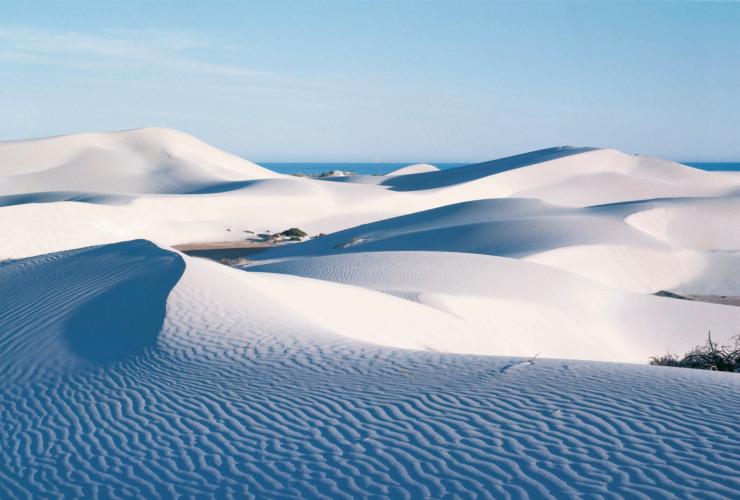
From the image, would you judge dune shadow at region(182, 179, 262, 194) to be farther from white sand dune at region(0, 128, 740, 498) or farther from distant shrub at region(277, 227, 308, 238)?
white sand dune at region(0, 128, 740, 498)

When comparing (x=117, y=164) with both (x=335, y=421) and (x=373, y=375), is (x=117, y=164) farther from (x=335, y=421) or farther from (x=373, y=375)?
(x=335, y=421)

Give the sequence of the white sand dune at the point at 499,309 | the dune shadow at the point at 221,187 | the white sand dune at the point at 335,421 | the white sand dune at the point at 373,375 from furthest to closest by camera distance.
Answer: the dune shadow at the point at 221,187 → the white sand dune at the point at 499,309 → the white sand dune at the point at 373,375 → the white sand dune at the point at 335,421

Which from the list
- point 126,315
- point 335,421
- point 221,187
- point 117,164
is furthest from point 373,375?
point 117,164

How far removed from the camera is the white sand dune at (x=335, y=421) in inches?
175

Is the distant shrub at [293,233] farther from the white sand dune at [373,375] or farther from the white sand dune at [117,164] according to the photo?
the white sand dune at [117,164]

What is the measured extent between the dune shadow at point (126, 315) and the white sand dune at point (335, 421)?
0.11 meters

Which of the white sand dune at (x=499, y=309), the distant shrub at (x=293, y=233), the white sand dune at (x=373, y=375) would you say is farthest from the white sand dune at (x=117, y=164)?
the white sand dune at (x=499, y=309)

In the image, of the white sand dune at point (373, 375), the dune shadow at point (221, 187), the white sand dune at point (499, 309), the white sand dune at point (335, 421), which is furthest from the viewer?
the dune shadow at point (221, 187)

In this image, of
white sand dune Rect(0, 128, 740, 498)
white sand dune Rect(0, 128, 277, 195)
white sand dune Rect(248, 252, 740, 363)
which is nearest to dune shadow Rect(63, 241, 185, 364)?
white sand dune Rect(0, 128, 740, 498)

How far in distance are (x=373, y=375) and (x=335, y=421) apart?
1.36m

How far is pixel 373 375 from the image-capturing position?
6871mm

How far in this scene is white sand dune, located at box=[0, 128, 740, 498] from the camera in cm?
460

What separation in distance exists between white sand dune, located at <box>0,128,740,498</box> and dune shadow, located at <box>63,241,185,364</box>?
41 millimetres

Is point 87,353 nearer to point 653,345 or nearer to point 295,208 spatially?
point 653,345
